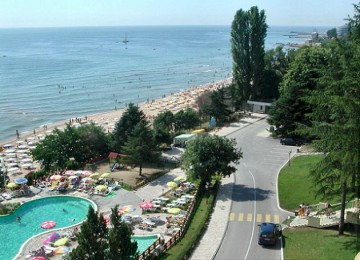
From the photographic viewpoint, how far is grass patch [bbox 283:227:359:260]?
2150 cm

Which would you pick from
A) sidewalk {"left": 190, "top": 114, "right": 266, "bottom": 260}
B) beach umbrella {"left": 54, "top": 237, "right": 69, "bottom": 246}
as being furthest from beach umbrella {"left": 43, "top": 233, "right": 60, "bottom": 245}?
sidewalk {"left": 190, "top": 114, "right": 266, "bottom": 260}

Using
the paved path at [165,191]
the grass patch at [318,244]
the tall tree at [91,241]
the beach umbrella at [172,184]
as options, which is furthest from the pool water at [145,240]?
the grass patch at [318,244]

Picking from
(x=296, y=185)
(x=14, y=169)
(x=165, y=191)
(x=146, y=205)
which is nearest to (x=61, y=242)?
(x=146, y=205)

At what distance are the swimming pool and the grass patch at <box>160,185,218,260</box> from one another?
8.75 meters

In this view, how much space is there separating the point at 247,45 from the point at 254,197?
1363 inches

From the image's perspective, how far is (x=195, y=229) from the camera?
2586cm

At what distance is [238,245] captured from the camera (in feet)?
78.3

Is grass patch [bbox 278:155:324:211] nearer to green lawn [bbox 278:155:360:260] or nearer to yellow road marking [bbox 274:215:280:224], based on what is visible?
green lawn [bbox 278:155:360:260]

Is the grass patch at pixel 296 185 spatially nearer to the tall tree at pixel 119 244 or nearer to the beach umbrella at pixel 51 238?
the tall tree at pixel 119 244

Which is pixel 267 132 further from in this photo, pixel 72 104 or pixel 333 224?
pixel 72 104

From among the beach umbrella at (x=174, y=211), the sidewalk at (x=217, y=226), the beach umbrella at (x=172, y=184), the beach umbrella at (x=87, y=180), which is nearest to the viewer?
the sidewalk at (x=217, y=226)

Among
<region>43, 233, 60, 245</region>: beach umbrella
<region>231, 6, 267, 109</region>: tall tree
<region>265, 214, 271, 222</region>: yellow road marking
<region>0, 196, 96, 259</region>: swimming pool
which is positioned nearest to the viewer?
<region>43, 233, 60, 245</region>: beach umbrella

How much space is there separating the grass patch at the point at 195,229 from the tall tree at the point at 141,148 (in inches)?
313

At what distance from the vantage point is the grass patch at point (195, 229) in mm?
22891
